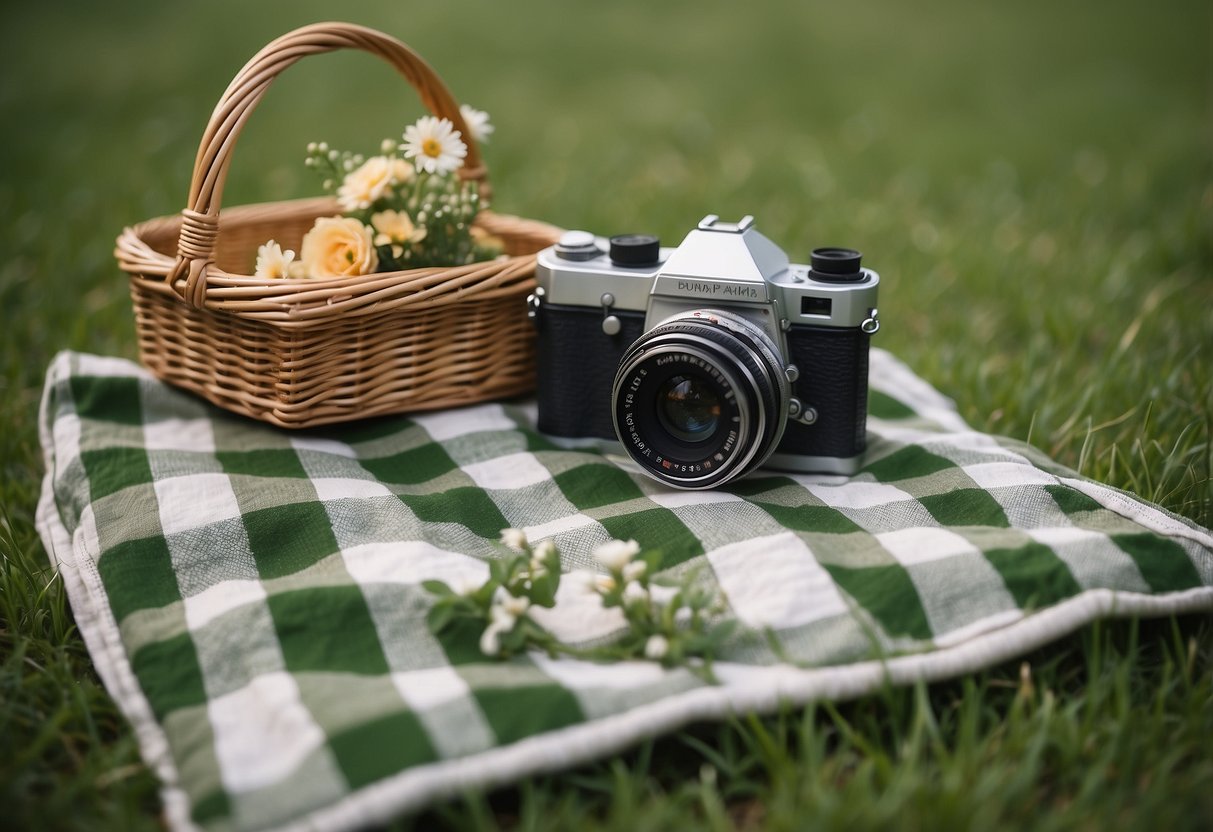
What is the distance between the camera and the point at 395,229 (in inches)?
78.2

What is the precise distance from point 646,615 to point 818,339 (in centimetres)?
59

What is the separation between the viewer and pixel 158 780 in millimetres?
1254

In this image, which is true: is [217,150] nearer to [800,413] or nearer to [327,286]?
[327,286]

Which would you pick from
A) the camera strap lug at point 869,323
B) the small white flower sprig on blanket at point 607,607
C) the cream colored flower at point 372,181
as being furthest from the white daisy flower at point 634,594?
the cream colored flower at point 372,181

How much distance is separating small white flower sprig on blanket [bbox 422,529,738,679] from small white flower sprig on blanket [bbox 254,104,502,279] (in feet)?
2.49

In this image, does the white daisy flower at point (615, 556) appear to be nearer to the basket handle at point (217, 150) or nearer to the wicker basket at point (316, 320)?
the wicker basket at point (316, 320)

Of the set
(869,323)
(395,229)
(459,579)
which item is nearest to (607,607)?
(459,579)

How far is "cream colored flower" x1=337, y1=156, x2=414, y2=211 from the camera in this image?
6.55 ft

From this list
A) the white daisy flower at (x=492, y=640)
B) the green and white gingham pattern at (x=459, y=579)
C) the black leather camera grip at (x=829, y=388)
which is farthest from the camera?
the black leather camera grip at (x=829, y=388)

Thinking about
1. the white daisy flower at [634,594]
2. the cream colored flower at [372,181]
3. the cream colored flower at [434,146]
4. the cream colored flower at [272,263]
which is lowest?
the white daisy flower at [634,594]

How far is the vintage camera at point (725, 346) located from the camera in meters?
1.65

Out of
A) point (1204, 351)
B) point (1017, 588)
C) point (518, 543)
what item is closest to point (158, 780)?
point (518, 543)

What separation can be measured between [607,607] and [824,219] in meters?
2.22

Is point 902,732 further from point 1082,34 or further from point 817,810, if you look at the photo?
point 1082,34
